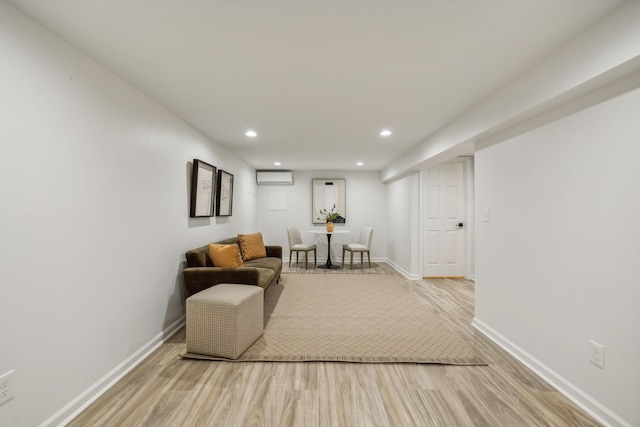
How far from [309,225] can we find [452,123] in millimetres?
4164

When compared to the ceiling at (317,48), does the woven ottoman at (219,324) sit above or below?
below

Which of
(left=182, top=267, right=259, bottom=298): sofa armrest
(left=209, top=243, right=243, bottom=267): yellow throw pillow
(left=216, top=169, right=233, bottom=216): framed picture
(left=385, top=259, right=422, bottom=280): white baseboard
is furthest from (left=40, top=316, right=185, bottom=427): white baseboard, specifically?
(left=385, top=259, right=422, bottom=280): white baseboard

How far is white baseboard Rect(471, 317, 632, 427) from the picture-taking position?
1.49 meters

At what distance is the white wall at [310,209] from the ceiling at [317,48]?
364 centimetres

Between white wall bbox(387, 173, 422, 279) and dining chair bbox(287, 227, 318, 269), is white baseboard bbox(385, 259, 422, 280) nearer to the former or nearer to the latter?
white wall bbox(387, 173, 422, 279)

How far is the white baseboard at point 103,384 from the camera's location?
1.50m

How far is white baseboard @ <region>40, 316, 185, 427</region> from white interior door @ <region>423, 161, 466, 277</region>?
4.29 m

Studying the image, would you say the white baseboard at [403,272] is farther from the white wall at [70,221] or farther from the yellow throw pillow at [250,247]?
the white wall at [70,221]

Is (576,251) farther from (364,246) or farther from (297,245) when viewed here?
(297,245)

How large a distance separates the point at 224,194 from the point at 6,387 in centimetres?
297

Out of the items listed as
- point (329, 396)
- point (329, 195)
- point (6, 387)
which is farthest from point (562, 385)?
point (329, 195)

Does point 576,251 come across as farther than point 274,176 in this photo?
No

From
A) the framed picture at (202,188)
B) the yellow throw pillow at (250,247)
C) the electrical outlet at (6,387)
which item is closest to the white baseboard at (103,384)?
the electrical outlet at (6,387)

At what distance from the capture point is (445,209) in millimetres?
4863
